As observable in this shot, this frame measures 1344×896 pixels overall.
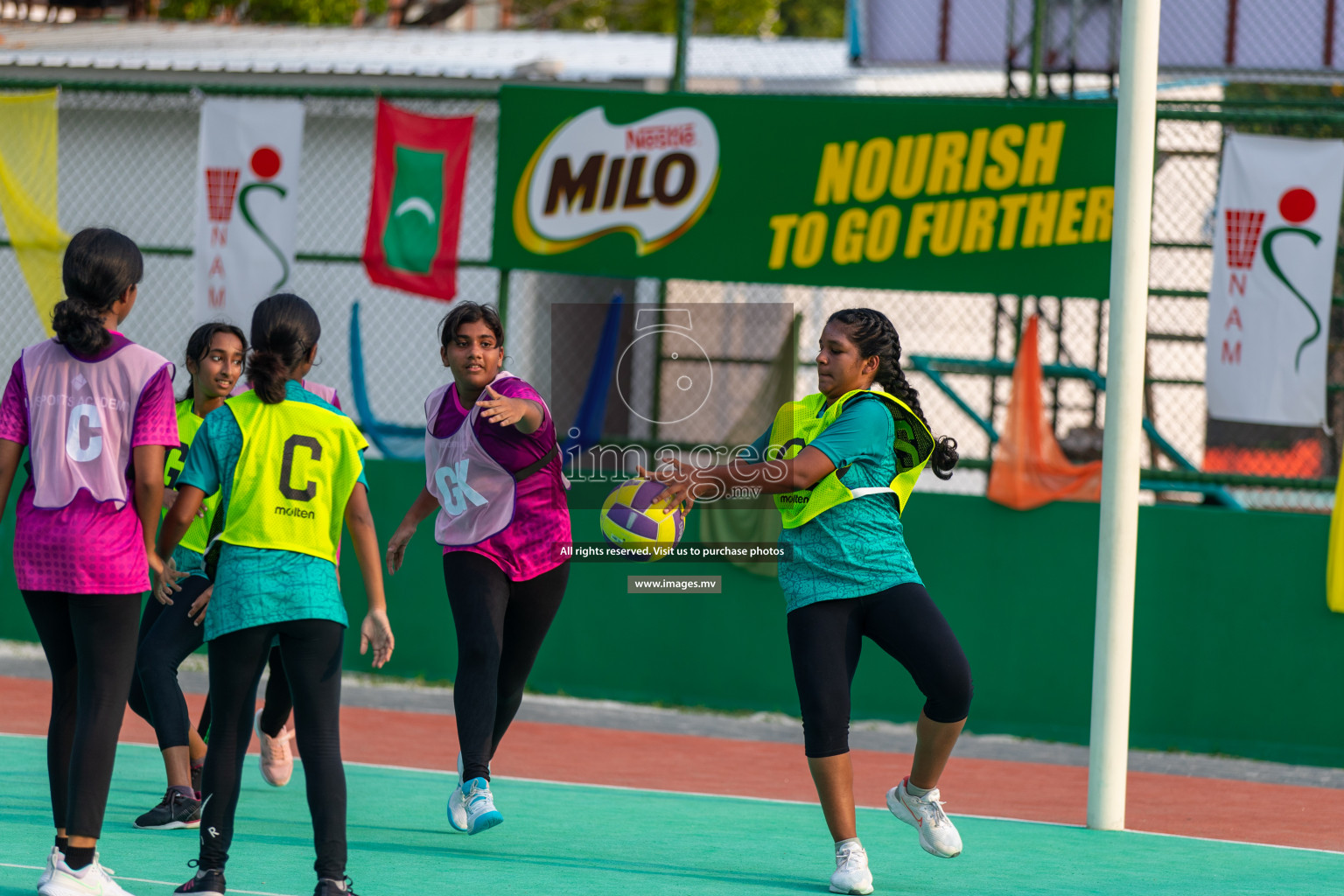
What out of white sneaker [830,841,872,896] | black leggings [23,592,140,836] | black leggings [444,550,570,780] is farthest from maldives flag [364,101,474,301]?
white sneaker [830,841,872,896]

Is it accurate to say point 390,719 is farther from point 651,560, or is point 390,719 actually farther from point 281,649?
point 281,649

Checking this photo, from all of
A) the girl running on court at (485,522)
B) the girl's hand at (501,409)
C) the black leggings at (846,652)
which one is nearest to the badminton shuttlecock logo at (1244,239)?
the black leggings at (846,652)

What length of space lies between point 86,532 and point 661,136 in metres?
5.91

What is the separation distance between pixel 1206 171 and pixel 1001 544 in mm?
6500

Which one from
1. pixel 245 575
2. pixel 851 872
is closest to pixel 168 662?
pixel 245 575

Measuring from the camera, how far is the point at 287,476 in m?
4.69

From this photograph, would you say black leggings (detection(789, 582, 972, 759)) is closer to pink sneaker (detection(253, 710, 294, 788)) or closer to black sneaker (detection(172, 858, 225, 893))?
black sneaker (detection(172, 858, 225, 893))

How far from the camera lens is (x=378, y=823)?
6410mm

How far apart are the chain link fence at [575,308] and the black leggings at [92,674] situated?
6053 mm

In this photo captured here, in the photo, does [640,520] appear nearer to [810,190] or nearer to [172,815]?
[172,815]

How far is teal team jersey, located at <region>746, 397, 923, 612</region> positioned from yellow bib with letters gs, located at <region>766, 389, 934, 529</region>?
0.03 m

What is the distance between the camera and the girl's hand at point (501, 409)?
5.55m

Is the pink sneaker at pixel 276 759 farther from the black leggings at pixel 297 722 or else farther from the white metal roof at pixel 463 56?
the white metal roof at pixel 463 56

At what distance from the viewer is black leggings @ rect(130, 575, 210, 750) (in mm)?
6016
